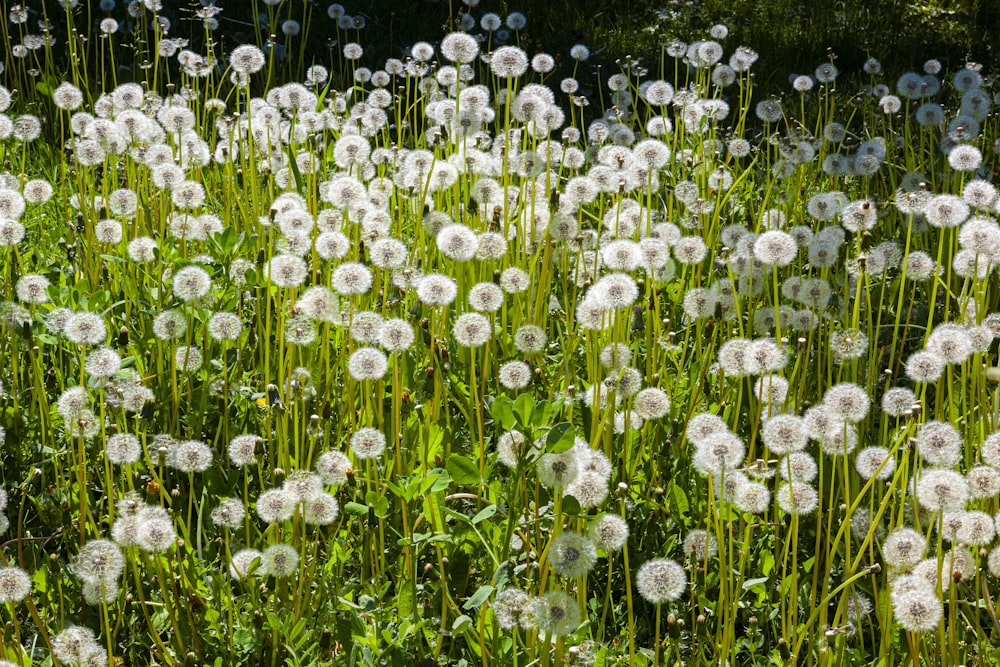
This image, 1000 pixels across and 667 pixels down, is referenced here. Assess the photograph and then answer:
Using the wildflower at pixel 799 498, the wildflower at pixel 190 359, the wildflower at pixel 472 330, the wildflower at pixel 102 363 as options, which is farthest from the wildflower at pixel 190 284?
the wildflower at pixel 799 498

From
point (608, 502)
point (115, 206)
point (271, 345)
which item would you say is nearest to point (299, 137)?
point (115, 206)

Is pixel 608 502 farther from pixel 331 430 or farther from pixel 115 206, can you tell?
pixel 115 206

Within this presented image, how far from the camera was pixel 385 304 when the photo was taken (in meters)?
2.47

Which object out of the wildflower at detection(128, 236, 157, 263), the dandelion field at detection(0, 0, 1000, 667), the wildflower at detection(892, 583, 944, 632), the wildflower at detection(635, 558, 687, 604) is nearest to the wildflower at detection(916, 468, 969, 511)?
the dandelion field at detection(0, 0, 1000, 667)

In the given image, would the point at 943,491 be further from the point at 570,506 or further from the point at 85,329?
the point at 85,329

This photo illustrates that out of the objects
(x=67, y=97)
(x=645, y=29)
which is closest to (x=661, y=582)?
(x=67, y=97)

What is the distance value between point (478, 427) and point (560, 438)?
0.60 m

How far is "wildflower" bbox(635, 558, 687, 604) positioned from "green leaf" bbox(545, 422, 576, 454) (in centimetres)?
22

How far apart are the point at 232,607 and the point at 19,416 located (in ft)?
2.86

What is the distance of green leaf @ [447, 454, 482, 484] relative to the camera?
1.88 metres

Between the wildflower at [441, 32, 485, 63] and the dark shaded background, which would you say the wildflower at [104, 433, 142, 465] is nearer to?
the wildflower at [441, 32, 485, 63]

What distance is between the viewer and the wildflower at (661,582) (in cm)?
168

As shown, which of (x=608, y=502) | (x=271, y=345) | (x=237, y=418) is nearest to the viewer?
(x=608, y=502)

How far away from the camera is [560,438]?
1682mm
